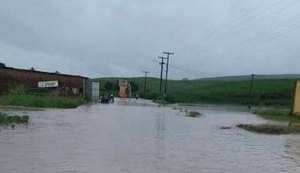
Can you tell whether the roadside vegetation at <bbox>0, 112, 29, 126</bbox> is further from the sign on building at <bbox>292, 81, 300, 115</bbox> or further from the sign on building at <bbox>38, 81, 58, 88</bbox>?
the sign on building at <bbox>38, 81, 58, 88</bbox>

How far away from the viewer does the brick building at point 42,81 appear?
216 ft

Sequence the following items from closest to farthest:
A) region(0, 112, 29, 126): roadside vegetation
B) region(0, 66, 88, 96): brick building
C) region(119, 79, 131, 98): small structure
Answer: region(0, 112, 29, 126): roadside vegetation → region(0, 66, 88, 96): brick building → region(119, 79, 131, 98): small structure

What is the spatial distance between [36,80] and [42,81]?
33.8 inches

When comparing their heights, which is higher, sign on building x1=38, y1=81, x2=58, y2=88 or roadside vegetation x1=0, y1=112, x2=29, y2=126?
sign on building x1=38, y1=81, x2=58, y2=88

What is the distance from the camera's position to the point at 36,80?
7212cm

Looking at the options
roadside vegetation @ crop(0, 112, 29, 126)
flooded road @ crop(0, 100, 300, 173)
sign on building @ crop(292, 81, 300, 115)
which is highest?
sign on building @ crop(292, 81, 300, 115)

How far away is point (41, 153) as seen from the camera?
1719 centimetres

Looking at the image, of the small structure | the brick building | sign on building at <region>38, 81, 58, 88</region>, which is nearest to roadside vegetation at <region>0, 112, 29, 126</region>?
the brick building

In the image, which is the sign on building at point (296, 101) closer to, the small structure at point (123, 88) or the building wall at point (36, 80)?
the building wall at point (36, 80)

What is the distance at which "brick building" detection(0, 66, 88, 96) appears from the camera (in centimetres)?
6575

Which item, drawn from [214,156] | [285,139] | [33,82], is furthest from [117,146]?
[33,82]

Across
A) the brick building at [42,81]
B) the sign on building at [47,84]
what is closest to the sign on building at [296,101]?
the brick building at [42,81]

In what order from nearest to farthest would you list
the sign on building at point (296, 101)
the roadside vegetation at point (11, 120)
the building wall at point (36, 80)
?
the roadside vegetation at point (11, 120)
the sign on building at point (296, 101)
the building wall at point (36, 80)

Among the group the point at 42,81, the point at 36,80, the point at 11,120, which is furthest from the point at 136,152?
the point at 42,81
